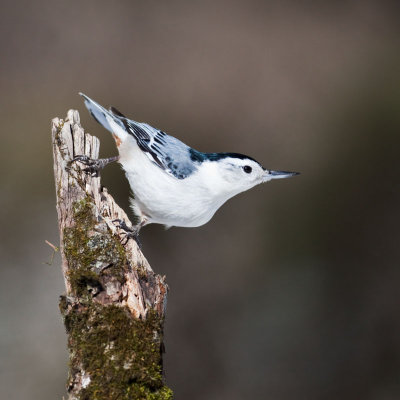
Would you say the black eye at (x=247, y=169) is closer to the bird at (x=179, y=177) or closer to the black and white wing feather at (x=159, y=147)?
the bird at (x=179, y=177)

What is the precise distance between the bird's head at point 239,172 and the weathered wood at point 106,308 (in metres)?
0.39

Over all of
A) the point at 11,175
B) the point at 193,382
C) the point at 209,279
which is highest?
the point at 11,175

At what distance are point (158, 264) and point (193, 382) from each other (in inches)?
29.3

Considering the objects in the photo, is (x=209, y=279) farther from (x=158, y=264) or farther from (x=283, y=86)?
(x=283, y=86)

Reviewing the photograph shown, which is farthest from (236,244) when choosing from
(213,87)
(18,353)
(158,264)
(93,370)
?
(93,370)

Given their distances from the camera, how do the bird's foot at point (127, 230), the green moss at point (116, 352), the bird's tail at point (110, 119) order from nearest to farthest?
the green moss at point (116, 352)
the bird's foot at point (127, 230)
the bird's tail at point (110, 119)

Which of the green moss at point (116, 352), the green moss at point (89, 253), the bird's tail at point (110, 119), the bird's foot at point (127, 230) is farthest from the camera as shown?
the bird's tail at point (110, 119)

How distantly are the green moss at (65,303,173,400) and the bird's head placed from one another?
57cm

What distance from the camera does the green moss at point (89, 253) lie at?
1544mm

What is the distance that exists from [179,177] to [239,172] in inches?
8.1

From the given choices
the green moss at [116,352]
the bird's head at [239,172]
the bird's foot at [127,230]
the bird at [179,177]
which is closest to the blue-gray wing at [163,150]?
the bird at [179,177]

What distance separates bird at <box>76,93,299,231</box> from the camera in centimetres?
187

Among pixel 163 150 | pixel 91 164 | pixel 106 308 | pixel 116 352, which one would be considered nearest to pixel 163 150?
pixel 163 150

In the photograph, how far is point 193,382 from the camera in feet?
11.0
